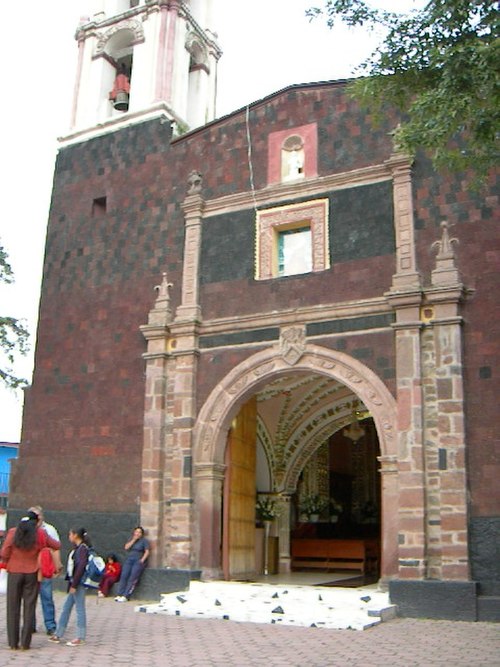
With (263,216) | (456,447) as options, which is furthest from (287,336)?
(456,447)

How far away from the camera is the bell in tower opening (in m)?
15.7

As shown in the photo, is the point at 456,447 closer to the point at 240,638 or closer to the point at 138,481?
the point at 240,638

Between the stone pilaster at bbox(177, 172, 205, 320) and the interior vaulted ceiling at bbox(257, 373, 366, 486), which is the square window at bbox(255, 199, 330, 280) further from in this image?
the interior vaulted ceiling at bbox(257, 373, 366, 486)

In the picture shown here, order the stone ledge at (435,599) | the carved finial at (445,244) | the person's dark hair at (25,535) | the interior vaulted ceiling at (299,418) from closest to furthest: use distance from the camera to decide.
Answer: the person's dark hair at (25,535), the stone ledge at (435,599), the carved finial at (445,244), the interior vaulted ceiling at (299,418)

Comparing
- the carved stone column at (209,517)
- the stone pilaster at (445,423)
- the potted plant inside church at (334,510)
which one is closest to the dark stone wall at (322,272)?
the stone pilaster at (445,423)

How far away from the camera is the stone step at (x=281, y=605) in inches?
367

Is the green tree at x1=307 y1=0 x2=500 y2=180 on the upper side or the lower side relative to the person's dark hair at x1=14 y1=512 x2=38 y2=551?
upper

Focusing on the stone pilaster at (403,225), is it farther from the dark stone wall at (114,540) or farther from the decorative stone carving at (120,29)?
the decorative stone carving at (120,29)

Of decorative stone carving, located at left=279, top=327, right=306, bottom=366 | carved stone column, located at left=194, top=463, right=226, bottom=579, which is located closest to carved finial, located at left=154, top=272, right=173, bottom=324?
decorative stone carving, located at left=279, top=327, right=306, bottom=366

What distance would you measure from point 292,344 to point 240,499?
2.93 m

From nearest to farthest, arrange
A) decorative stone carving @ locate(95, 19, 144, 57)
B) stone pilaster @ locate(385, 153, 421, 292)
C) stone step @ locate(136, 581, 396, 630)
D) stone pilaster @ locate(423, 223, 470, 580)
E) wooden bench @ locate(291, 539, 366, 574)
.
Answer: stone step @ locate(136, 581, 396, 630), stone pilaster @ locate(423, 223, 470, 580), stone pilaster @ locate(385, 153, 421, 292), wooden bench @ locate(291, 539, 366, 574), decorative stone carving @ locate(95, 19, 144, 57)

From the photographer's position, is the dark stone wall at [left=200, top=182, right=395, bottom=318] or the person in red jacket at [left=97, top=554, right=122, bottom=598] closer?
the dark stone wall at [left=200, top=182, right=395, bottom=318]

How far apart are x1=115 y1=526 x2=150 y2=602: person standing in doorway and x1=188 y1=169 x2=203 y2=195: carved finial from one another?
579 cm

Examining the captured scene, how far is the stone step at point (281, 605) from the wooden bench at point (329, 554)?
4614 mm
